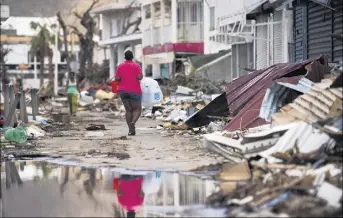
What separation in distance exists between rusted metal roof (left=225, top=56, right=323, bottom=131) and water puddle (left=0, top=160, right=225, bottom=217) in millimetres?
4313

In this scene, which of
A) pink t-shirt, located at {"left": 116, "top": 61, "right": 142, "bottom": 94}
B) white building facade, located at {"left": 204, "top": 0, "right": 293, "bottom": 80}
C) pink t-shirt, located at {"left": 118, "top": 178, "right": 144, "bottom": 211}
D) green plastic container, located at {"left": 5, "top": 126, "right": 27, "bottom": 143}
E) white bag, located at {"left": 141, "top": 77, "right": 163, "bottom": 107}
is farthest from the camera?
white building facade, located at {"left": 204, "top": 0, "right": 293, "bottom": 80}

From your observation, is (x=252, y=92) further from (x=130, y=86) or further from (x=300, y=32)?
Answer: (x=300, y=32)

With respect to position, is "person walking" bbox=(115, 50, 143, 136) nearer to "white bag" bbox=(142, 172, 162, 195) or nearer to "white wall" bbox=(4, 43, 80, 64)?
"white bag" bbox=(142, 172, 162, 195)

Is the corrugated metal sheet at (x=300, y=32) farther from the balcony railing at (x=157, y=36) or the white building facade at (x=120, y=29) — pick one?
the white building facade at (x=120, y=29)

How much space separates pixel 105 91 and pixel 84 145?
30490 millimetres

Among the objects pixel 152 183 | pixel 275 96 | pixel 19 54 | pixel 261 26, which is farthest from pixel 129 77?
pixel 19 54

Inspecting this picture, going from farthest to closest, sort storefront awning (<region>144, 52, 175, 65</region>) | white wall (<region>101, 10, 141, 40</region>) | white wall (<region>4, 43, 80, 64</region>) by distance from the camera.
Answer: white wall (<region>4, 43, 80, 64</region>) → white wall (<region>101, 10, 141, 40</region>) → storefront awning (<region>144, 52, 175, 65</region>)

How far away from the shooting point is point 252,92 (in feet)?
53.0

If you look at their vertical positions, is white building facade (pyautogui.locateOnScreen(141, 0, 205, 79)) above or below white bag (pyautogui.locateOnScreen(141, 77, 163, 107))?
above

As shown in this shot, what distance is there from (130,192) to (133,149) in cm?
531

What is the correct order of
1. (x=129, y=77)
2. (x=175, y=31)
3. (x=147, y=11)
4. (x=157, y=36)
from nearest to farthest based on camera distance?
(x=129, y=77) < (x=175, y=31) < (x=157, y=36) < (x=147, y=11)

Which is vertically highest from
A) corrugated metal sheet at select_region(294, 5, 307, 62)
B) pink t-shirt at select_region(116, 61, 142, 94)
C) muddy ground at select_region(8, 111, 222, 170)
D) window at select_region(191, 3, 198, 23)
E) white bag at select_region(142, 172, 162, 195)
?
window at select_region(191, 3, 198, 23)

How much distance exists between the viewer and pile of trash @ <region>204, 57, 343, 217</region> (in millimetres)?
7418

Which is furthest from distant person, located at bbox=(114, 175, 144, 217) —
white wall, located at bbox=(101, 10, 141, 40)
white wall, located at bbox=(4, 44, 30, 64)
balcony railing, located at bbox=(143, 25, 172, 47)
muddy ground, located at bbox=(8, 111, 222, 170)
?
white wall, located at bbox=(4, 44, 30, 64)
